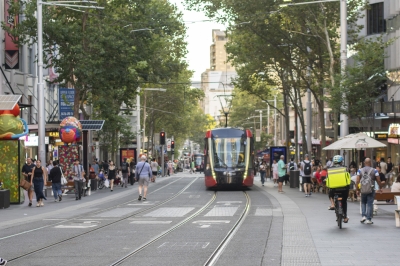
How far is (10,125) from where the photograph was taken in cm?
3144

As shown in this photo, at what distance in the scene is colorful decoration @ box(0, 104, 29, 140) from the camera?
103 feet

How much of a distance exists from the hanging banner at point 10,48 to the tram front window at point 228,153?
10967mm

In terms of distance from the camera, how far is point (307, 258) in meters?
14.2

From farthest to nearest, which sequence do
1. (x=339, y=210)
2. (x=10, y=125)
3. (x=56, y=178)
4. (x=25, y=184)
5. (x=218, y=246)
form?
(x=56, y=178), (x=25, y=184), (x=10, y=125), (x=339, y=210), (x=218, y=246)

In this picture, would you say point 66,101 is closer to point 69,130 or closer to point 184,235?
point 69,130

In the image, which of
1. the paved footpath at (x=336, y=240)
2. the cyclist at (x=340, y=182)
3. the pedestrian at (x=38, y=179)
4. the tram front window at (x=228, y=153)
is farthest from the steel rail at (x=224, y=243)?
the tram front window at (x=228, y=153)

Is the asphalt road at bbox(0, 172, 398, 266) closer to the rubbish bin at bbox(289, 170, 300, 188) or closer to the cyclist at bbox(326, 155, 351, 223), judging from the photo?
the cyclist at bbox(326, 155, 351, 223)

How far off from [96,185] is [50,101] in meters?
13.8

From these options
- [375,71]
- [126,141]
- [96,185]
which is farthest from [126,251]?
[126,141]

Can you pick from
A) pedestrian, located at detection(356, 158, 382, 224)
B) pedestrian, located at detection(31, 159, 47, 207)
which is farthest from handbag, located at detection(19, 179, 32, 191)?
pedestrian, located at detection(356, 158, 382, 224)

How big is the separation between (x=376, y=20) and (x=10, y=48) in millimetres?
24905

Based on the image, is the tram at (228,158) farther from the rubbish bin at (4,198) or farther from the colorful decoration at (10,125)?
the rubbish bin at (4,198)

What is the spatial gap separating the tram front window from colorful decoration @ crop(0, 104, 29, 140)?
14.3 metres

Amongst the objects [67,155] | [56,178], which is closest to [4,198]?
[56,178]
